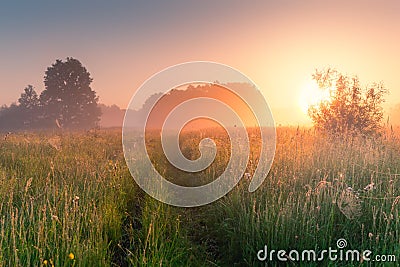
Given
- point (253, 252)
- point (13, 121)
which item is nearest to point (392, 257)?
point (253, 252)

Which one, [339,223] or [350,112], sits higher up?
[350,112]

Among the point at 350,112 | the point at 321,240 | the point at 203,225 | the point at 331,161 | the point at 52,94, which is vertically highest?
the point at 52,94

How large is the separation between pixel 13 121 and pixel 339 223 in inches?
1837

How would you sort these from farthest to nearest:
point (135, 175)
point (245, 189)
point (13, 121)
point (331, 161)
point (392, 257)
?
point (13, 121)
point (135, 175)
point (331, 161)
point (245, 189)
point (392, 257)

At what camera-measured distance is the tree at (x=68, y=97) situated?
38500 mm

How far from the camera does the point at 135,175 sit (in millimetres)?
7293

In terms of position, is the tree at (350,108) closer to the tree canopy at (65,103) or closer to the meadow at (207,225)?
the meadow at (207,225)

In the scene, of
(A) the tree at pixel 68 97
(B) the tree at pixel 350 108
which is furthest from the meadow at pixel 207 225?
(A) the tree at pixel 68 97

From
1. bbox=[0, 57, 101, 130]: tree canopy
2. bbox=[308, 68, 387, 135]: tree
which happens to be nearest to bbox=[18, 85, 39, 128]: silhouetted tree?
bbox=[0, 57, 101, 130]: tree canopy

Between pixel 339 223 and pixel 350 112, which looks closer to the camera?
pixel 339 223

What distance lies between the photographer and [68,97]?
38.7 metres

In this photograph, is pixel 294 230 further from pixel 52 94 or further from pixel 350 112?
pixel 52 94

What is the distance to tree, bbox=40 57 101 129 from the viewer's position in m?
38.5

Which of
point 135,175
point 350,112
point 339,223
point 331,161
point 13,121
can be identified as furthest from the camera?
point 13,121
